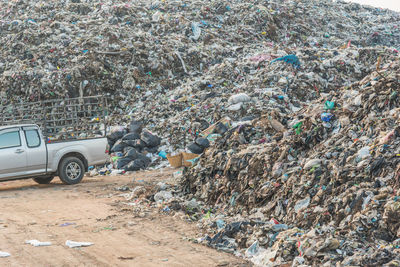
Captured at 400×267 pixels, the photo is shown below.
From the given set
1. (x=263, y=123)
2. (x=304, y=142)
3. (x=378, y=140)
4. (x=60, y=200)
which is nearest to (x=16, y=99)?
(x=60, y=200)

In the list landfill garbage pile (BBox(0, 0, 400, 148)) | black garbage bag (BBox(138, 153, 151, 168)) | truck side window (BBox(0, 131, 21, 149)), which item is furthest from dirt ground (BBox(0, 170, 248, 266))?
landfill garbage pile (BBox(0, 0, 400, 148))

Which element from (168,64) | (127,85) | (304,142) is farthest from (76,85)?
(304,142)

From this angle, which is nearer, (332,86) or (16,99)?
(332,86)

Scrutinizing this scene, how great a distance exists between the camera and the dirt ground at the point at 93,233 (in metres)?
5.32

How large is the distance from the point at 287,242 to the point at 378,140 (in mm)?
2167

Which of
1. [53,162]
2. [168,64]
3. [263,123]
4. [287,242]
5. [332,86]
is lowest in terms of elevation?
[287,242]

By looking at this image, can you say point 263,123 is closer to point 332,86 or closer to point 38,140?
point 38,140

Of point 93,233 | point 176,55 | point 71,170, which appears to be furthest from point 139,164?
point 176,55

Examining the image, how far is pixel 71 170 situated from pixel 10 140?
1527 mm

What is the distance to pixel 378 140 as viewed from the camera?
6398mm

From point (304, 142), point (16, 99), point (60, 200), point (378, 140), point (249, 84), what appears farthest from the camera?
point (16, 99)

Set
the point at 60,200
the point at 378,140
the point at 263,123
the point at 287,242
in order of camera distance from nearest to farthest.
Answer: the point at 287,242, the point at 378,140, the point at 60,200, the point at 263,123

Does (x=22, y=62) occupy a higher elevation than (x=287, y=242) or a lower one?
higher

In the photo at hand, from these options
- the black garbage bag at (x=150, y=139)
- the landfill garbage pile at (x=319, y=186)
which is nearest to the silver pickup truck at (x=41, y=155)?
the black garbage bag at (x=150, y=139)
